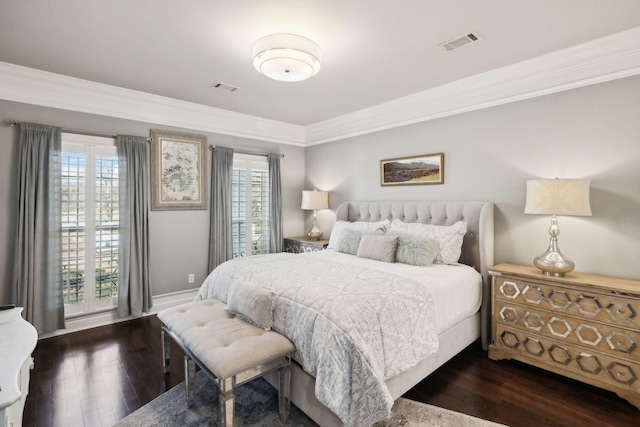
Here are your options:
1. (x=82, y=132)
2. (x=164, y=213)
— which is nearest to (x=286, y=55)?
(x=82, y=132)

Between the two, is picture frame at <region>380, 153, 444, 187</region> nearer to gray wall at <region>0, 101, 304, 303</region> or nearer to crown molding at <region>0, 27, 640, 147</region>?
crown molding at <region>0, 27, 640, 147</region>

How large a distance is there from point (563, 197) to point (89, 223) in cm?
465

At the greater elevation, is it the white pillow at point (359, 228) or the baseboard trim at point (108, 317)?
the white pillow at point (359, 228)

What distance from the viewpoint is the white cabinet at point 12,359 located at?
3.17ft

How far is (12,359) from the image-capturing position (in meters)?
1.19

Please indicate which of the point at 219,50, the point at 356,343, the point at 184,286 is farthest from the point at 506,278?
the point at 184,286

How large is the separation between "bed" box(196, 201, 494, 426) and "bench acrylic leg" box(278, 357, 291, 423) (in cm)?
7

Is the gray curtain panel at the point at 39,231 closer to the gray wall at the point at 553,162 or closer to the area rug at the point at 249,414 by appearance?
the area rug at the point at 249,414

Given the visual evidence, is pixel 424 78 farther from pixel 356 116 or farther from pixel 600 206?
pixel 600 206

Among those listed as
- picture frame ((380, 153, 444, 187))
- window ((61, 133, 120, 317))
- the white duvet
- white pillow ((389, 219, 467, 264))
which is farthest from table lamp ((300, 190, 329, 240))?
window ((61, 133, 120, 317))

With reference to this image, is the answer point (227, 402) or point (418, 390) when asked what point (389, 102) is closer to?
point (418, 390)

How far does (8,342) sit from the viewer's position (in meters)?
1.33

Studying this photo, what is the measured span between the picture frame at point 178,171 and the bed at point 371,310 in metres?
1.62

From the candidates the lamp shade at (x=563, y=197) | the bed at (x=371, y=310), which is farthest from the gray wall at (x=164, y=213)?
the lamp shade at (x=563, y=197)
